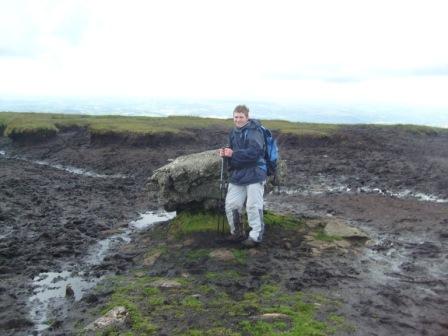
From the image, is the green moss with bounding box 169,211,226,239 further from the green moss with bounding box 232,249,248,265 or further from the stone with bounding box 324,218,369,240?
the stone with bounding box 324,218,369,240

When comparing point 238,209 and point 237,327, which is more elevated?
point 238,209

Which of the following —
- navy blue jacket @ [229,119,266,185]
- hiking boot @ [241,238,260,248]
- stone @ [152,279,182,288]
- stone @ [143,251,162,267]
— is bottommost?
stone @ [143,251,162,267]

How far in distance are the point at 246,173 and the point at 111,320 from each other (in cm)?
610

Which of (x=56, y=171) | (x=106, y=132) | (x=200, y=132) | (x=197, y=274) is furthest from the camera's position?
(x=200, y=132)

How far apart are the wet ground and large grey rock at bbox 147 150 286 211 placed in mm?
2004

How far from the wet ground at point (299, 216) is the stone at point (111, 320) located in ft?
2.29

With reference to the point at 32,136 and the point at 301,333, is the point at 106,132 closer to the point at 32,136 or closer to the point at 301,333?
the point at 32,136

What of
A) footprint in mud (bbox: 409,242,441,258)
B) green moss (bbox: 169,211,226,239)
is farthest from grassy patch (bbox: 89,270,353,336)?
→ footprint in mud (bbox: 409,242,441,258)

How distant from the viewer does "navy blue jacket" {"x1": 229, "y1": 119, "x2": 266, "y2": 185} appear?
1441cm

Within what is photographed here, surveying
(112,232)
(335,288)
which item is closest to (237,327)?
(335,288)

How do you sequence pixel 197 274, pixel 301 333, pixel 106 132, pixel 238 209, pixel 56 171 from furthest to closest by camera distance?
pixel 106 132 → pixel 56 171 → pixel 238 209 → pixel 197 274 → pixel 301 333

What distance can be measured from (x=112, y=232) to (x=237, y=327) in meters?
9.99

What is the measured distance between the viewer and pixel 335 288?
40.1 feet

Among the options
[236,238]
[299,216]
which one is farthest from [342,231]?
[236,238]
